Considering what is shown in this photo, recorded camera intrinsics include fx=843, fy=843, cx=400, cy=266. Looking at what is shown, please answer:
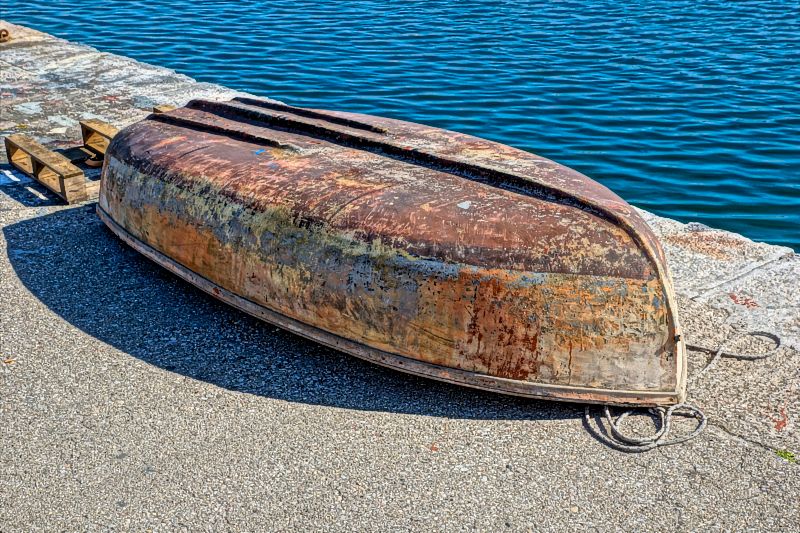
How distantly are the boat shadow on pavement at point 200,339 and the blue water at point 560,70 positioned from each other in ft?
16.4

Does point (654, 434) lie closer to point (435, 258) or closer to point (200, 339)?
point (435, 258)

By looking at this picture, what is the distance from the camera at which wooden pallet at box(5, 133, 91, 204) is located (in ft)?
22.7

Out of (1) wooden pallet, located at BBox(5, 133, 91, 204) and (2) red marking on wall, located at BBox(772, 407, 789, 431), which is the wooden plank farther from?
(2) red marking on wall, located at BBox(772, 407, 789, 431)

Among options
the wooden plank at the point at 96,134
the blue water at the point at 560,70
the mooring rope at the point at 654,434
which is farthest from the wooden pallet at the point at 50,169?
the blue water at the point at 560,70

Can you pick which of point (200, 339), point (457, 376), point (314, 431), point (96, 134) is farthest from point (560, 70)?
point (314, 431)

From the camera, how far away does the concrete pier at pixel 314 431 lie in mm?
3752

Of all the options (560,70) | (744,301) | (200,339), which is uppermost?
(744,301)

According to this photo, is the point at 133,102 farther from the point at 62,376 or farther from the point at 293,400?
the point at 293,400

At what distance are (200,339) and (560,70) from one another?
32.3 ft

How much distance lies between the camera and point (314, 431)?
168 inches

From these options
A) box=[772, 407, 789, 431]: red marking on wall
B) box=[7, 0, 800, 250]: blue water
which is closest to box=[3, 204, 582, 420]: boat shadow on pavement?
box=[772, 407, 789, 431]: red marking on wall

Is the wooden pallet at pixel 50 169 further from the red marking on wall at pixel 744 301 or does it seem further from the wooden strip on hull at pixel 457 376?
the red marking on wall at pixel 744 301

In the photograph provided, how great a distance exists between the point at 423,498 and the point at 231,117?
11.8 ft

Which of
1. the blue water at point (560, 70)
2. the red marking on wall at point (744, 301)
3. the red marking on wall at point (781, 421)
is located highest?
the red marking on wall at point (781, 421)
